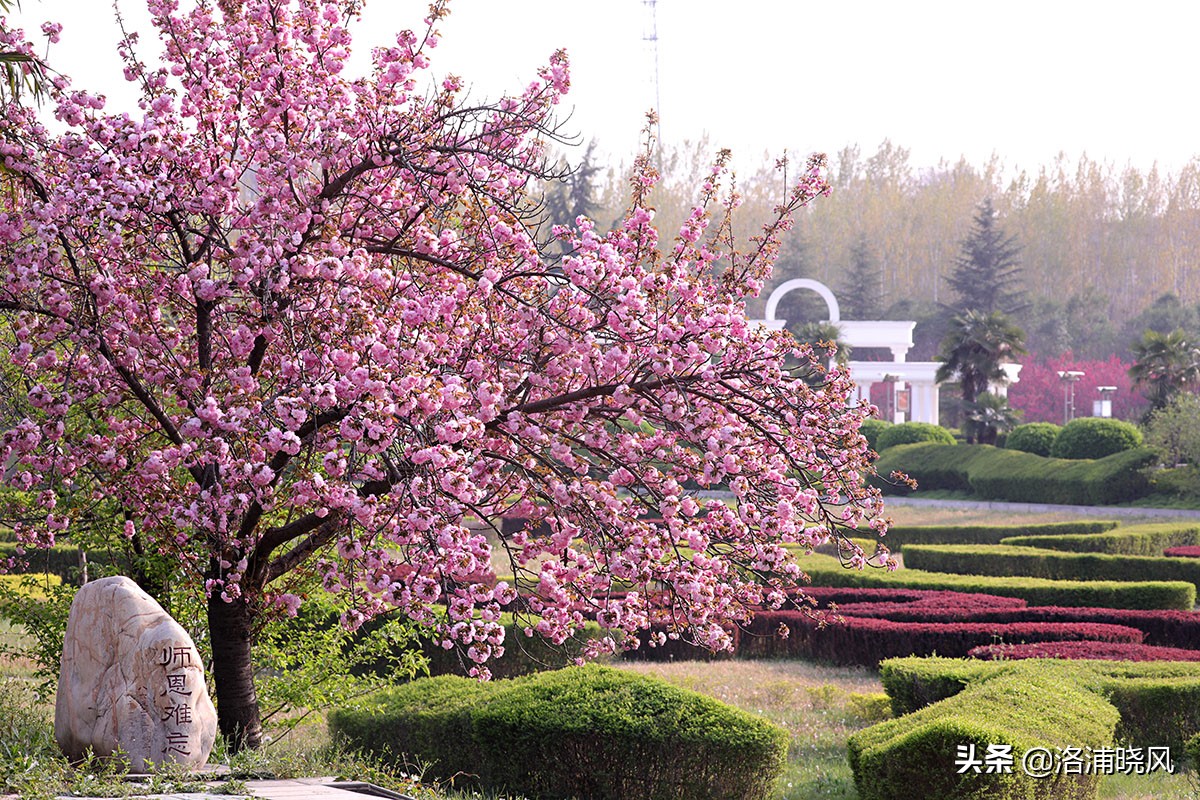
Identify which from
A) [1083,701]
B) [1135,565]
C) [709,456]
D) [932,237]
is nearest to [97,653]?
[709,456]

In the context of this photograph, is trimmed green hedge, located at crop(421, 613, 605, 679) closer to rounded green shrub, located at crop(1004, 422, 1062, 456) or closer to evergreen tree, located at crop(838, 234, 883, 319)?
rounded green shrub, located at crop(1004, 422, 1062, 456)

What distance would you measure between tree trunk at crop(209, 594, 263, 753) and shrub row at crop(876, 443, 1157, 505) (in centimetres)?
2499

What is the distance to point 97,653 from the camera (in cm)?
610

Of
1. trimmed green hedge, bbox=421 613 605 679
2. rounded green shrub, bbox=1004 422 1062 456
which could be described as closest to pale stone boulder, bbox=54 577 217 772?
trimmed green hedge, bbox=421 613 605 679

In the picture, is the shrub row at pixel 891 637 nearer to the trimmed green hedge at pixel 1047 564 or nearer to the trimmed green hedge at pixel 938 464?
the trimmed green hedge at pixel 1047 564

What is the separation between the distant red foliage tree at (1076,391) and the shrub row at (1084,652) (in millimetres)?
45430

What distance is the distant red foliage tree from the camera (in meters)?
54.8

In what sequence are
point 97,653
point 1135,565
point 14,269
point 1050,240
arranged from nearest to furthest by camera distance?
point 14,269 < point 97,653 < point 1135,565 < point 1050,240

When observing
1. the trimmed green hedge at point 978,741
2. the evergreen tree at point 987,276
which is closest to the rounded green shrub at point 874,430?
the evergreen tree at point 987,276

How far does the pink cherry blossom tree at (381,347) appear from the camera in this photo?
18.0ft

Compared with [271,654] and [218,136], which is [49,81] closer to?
[218,136]

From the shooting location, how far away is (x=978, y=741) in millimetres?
6645

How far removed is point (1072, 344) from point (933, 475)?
30546mm

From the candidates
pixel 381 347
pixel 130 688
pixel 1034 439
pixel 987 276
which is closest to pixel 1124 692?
pixel 381 347
